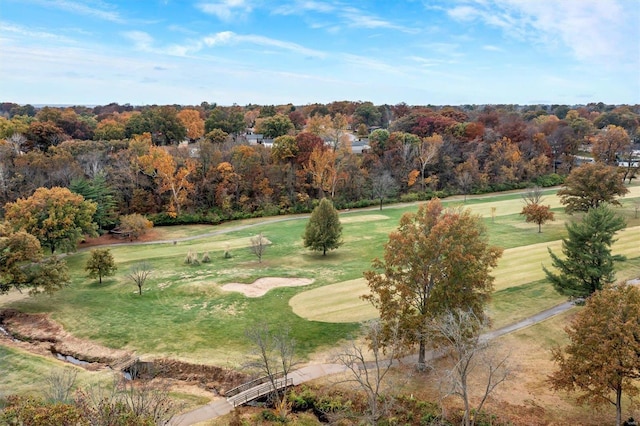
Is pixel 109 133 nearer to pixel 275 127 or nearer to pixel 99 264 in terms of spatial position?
pixel 275 127

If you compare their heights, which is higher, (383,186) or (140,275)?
(383,186)

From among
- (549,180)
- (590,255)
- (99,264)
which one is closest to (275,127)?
(549,180)

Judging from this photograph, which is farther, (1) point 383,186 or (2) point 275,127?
(2) point 275,127

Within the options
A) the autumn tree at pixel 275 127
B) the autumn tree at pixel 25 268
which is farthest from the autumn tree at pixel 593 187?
the autumn tree at pixel 275 127

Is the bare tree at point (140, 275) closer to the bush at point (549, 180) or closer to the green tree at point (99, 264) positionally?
the green tree at point (99, 264)

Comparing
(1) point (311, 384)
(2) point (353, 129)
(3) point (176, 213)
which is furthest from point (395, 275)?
(2) point (353, 129)
